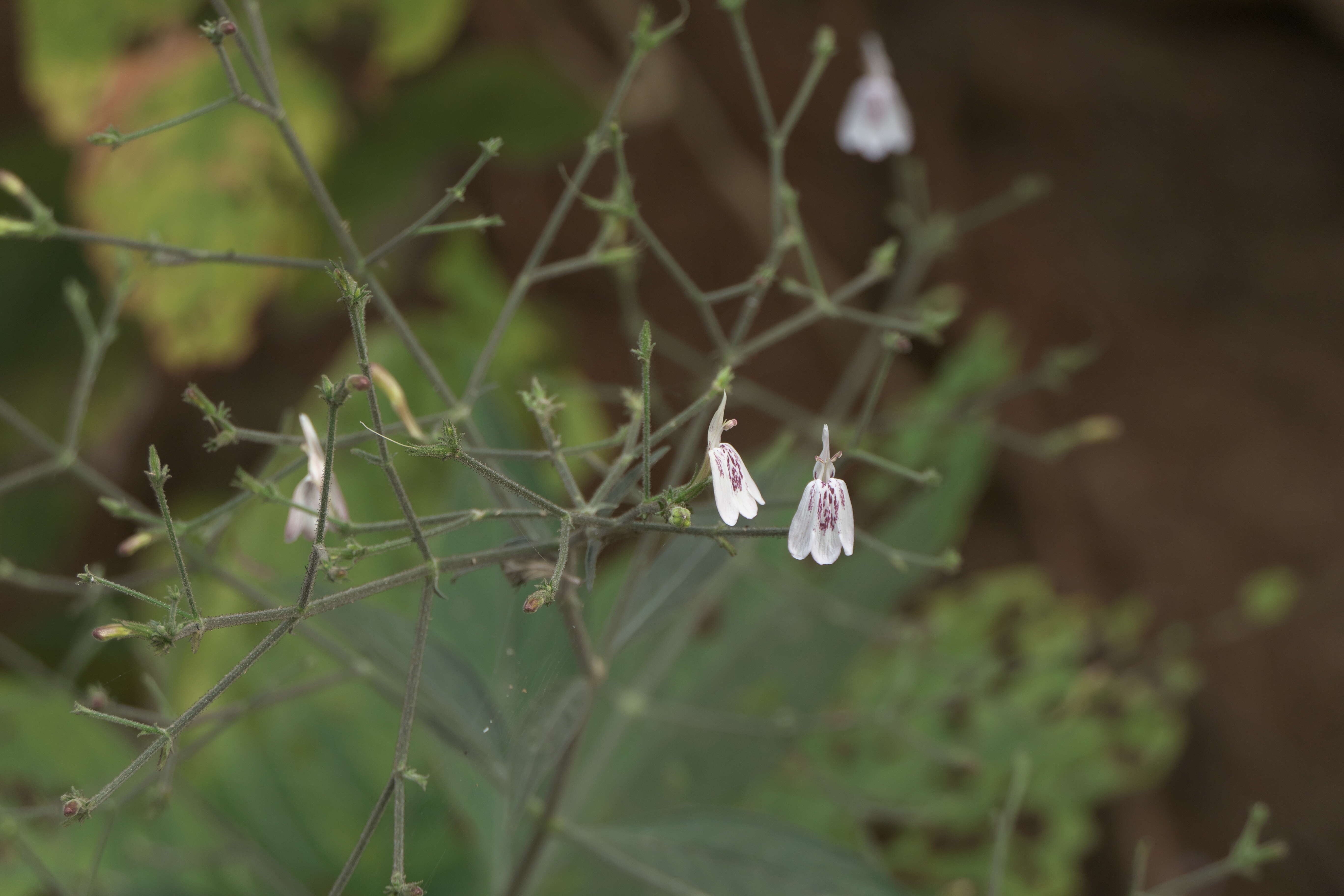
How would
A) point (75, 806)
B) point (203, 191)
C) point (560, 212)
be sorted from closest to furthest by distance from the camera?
point (75, 806) < point (560, 212) < point (203, 191)

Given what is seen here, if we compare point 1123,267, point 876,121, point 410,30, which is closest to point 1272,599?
point 1123,267

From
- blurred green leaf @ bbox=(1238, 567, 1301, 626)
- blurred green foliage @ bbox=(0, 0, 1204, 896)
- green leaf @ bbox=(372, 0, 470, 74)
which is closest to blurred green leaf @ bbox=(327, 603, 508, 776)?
blurred green foliage @ bbox=(0, 0, 1204, 896)

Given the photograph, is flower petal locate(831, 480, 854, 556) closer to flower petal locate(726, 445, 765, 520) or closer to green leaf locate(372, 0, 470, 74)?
flower petal locate(726, 445, 765, 520)

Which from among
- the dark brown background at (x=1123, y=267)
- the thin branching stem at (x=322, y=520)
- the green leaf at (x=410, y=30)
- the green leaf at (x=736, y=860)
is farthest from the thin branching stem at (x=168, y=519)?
the dark brown background at (x=1123, y=267)

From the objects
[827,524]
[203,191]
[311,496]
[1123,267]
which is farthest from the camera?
[1123,267]

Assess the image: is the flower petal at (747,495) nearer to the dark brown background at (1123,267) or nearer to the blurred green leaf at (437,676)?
the blurred green leaf at (437,676)

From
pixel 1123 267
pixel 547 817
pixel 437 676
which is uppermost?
pixel 437 676

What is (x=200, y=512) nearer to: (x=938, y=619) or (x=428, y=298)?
(x=428, y=298)

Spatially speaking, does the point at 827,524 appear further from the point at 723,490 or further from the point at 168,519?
the point at 168,519
